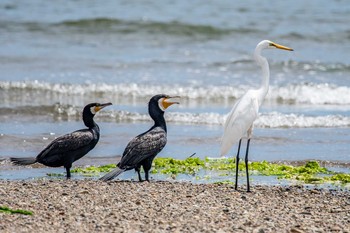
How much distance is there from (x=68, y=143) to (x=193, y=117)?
573cm

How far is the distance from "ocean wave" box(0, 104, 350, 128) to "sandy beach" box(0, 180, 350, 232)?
5.51 m

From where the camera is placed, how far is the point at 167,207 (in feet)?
29.9

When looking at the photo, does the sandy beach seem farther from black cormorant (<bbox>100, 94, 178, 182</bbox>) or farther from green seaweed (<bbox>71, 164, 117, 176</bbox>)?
green seaweed (<bbox>71, 164, 117, 176</bbox>)

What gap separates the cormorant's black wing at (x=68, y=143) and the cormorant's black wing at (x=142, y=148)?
654 millimetres

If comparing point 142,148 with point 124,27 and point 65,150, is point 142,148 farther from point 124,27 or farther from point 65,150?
point 124,27

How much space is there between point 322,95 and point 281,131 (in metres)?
4.22

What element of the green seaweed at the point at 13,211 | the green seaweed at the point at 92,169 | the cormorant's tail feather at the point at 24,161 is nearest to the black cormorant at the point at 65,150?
the cormorant's tail feather at the point at 24,161

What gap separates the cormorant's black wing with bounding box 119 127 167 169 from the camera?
1080cm

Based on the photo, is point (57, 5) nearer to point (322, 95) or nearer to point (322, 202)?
point (322, 95)

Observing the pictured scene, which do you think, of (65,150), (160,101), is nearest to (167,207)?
(65,150)

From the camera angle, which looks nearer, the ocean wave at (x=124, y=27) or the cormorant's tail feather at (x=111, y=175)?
the cormorant's tail feather at (x=111, y=175)

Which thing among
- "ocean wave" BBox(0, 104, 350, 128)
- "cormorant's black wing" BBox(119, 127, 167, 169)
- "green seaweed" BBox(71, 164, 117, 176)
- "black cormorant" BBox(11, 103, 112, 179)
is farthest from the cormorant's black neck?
"ocean wave" BBox(0, 104, 350, 128)

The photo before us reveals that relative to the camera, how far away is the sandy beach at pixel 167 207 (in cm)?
827

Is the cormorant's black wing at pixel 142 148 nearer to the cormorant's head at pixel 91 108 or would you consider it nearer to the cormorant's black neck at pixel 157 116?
the cormorant's black neck at pixel 157 116
